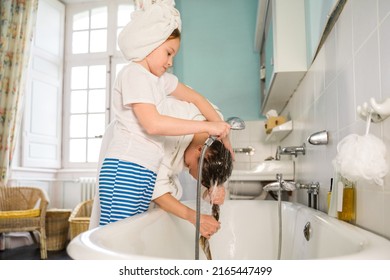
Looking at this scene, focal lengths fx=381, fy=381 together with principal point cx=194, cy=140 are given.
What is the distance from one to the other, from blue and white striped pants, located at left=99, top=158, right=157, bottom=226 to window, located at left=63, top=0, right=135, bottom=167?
1.93 meters

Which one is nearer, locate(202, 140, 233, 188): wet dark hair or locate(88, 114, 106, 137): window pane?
locate(202, 140, 233, 188): wet dark hair

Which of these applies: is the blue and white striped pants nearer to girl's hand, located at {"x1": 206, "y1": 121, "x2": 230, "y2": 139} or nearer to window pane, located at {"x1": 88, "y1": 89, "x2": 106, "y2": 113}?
girl's hand, located at {"x1": 206, "y1": 121, "x2": 230, "y2": 139}

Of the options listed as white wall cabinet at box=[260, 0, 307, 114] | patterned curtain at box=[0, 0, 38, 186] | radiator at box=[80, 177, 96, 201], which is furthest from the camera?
radiator at box=[80, 177, 96, 201]

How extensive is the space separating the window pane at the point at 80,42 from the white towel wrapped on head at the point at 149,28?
211cm

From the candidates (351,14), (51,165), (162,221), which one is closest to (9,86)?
(51,165)

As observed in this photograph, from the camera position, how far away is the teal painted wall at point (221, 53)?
227 centimetres

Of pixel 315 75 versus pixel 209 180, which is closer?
pixel 209 180

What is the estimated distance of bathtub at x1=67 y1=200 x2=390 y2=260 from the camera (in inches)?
19.4

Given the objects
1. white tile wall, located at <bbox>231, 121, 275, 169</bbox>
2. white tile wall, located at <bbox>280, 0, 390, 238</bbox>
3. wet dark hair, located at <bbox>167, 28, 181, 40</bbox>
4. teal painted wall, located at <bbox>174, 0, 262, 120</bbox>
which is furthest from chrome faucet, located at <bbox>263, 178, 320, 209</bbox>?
teal painted wall, located at <bbox>174, 0, 262, 120</bbox>

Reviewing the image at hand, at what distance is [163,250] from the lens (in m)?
0.94

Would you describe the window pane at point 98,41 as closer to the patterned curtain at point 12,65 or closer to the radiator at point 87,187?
the patterned curtain at point 12,65

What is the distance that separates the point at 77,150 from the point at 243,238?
5.94ft

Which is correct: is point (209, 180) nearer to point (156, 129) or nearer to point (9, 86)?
point (156, 129)
